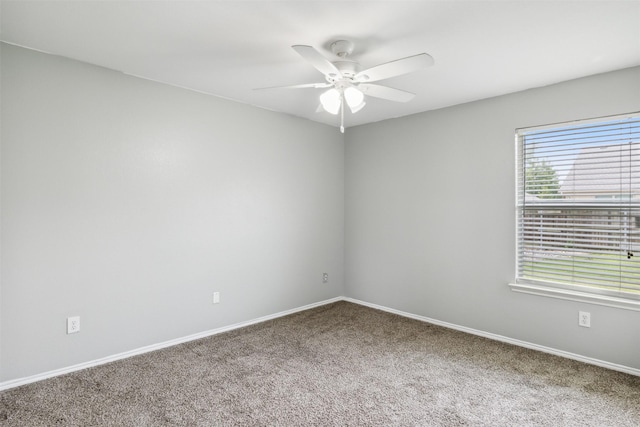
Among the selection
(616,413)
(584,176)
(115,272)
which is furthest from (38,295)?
(584,176)

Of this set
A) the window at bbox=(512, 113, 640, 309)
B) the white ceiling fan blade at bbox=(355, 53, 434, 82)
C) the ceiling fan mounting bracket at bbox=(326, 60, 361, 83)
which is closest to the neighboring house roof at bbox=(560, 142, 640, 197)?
the window at bbox=(512, 113, 640, 309)

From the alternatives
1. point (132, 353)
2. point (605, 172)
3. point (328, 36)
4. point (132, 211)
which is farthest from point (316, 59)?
point (132, 353)

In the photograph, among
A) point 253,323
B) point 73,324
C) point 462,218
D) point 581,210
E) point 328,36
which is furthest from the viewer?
point 253,323

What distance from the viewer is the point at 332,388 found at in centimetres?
248

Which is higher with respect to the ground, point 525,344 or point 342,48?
point 342,48

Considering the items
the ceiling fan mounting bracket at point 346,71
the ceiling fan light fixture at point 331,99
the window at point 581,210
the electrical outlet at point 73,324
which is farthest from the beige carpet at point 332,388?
the ceiling fan mounting bracket at point 346,71

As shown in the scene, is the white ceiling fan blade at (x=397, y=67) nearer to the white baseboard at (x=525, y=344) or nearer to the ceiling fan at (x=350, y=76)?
the ceiling fan at (x=350, y=76)

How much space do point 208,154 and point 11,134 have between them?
4.80 feet

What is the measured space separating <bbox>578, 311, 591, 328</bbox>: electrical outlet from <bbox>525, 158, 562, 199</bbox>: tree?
100 cm

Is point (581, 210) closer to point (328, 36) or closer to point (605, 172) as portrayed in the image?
point (605, 172)

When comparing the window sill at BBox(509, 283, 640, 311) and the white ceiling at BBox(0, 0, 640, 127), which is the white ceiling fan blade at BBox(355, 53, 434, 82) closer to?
the white ceiling at BBox(0, 0, 640, 127)

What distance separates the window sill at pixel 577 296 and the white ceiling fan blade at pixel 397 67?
2.34 meters

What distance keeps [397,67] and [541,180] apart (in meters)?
2.05

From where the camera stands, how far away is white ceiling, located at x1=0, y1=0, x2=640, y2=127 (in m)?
1.96
